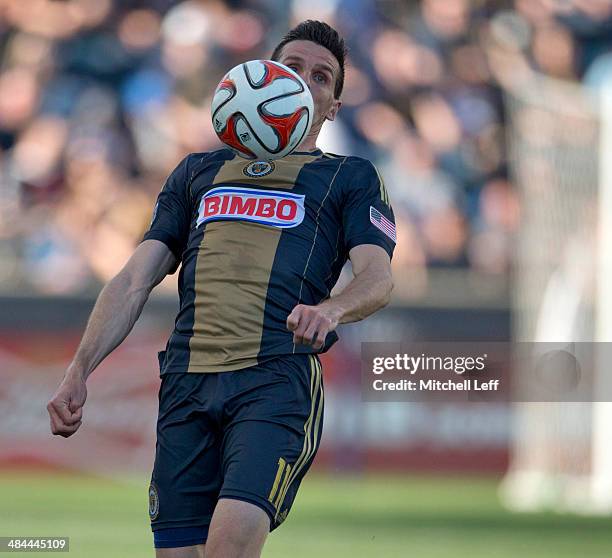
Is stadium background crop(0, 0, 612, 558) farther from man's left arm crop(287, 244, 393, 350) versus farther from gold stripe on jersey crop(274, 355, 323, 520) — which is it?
man's left arm crop(287, 244, 393, 350)

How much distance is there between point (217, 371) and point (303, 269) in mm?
441

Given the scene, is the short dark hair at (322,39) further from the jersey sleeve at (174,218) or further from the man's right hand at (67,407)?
the man's right hand at (67,407)

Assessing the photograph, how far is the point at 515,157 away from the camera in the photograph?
14391mm

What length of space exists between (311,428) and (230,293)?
50cm

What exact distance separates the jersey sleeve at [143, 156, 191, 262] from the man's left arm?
646 millimetres

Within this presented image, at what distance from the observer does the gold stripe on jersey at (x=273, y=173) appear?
424 centimetres

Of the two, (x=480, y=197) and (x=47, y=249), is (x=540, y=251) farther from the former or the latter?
(x=47, y=249)

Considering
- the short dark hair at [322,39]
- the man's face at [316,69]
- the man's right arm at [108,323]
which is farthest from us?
the short dark hair at [322,39]

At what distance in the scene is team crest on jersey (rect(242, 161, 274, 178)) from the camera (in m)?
4.26

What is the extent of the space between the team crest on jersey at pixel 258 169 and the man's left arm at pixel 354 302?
42cm

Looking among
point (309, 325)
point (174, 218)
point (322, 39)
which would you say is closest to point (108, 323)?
point (174, 218)

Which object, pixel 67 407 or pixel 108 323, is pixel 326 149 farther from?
pixel 67 407

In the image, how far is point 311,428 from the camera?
158 inches

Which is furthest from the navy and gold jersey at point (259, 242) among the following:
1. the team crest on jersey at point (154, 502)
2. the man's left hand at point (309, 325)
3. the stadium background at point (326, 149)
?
the stadium background at point (326, 149)
